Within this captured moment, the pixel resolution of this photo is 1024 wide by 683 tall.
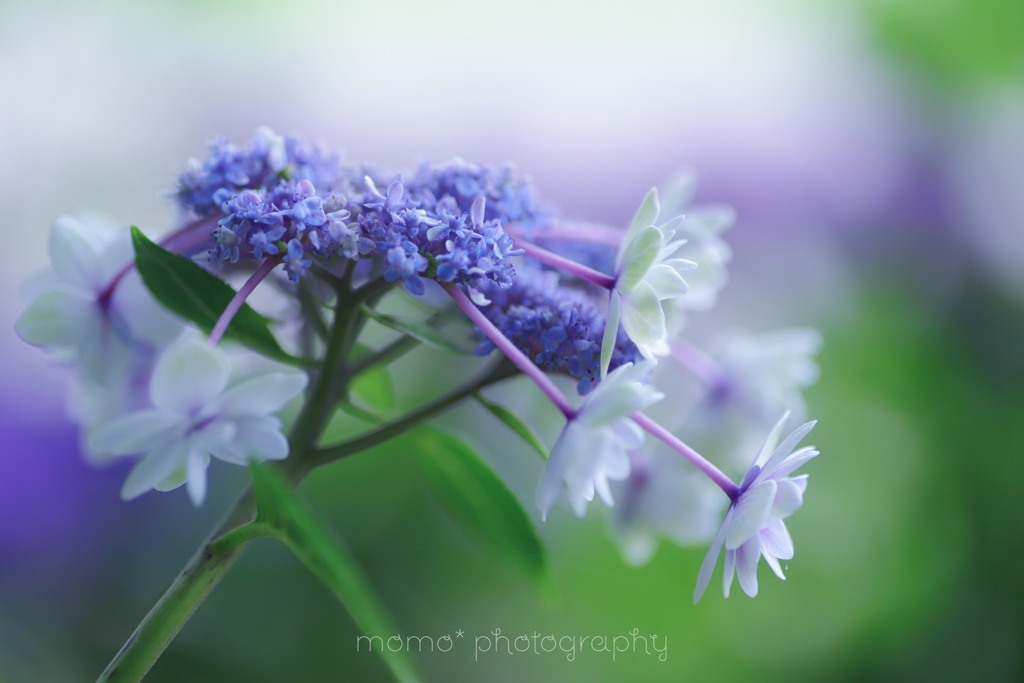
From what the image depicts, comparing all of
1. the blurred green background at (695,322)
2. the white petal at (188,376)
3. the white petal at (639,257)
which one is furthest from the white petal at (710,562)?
the blurred green background at (695,322)

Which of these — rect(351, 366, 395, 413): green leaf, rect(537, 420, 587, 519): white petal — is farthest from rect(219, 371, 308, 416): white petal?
rect(351, 366, 395, 413): green leaf

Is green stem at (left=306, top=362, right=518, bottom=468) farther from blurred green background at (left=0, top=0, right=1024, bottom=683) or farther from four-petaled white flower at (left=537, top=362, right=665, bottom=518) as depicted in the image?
blurred green background at (left=0, top=0, right=1024, bottom=683)

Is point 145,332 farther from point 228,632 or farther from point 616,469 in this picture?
point 228,632

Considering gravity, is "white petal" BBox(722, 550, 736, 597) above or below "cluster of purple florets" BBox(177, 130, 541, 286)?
below

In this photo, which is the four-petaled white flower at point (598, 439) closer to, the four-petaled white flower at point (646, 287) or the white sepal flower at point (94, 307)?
the four-petaled white flower at point (646, 287)

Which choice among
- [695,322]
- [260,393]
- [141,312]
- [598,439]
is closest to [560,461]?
[598,439]

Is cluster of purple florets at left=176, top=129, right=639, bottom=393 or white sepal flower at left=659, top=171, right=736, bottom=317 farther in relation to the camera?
white sepal flower at left=659, top=171, right=736, bottom=317
